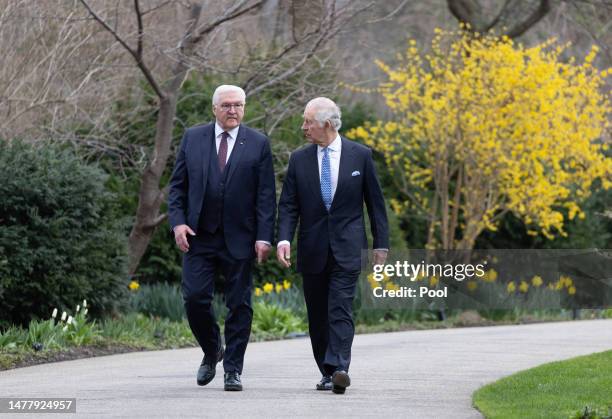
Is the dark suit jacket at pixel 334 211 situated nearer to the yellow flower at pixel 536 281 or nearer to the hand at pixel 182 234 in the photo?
the hand at pixel 182 234

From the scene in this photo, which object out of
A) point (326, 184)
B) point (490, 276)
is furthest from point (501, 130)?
point (326, 184)

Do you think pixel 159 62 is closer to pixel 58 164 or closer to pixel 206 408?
pixel 58 164

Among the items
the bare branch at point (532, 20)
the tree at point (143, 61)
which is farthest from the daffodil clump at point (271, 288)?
the bare branch at point (532, 20)

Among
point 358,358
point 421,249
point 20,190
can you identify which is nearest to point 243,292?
point 358,358

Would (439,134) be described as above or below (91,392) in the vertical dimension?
above

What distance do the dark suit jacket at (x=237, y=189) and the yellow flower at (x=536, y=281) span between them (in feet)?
33.3

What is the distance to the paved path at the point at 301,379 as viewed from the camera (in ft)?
23.9

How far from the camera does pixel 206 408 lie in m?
7.23

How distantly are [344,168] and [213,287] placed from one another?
116cm

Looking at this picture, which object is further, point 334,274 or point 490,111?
point 490,111

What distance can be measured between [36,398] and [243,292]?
148 centimetres

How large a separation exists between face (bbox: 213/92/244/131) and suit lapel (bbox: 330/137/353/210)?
2.40 feet

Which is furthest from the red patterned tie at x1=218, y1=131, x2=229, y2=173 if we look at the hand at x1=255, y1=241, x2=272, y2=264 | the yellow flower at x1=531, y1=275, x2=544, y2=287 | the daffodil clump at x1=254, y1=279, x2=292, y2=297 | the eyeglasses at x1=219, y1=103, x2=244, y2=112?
the yellow flower at x1=531, y1=275, x2=544, y2=287
